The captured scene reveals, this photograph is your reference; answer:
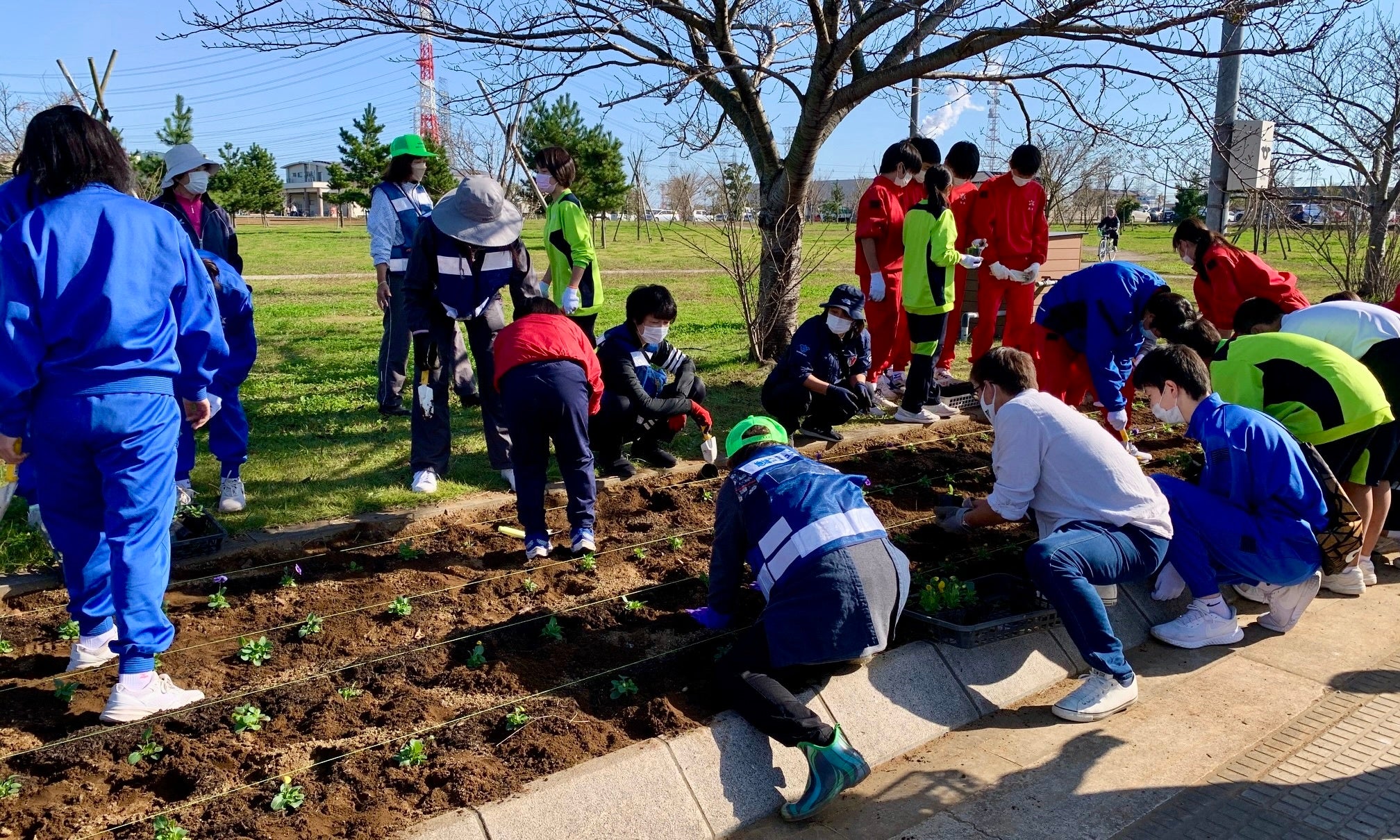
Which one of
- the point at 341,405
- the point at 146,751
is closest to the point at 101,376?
the point at 146,751

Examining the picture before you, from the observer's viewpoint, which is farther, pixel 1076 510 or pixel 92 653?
pixel 1076 510

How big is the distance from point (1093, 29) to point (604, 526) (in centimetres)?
430

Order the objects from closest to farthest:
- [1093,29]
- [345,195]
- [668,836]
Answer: [668,836], [1093,29], [345,195]

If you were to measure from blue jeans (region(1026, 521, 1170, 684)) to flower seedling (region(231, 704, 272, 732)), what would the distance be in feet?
9.01

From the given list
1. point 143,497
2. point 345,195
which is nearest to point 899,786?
point 143,497

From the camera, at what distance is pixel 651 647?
395cm

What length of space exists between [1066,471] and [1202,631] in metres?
1.05

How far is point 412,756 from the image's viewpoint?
3.12m

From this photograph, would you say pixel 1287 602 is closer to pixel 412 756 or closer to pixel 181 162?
pixel 412 756

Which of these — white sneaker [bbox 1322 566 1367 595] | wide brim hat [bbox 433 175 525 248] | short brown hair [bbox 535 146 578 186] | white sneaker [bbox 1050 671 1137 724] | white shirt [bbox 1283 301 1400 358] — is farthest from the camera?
short brown hair [bbox 535 146 578 186]

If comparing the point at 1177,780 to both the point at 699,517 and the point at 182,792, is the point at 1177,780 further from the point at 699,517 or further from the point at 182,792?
the point at 182,792

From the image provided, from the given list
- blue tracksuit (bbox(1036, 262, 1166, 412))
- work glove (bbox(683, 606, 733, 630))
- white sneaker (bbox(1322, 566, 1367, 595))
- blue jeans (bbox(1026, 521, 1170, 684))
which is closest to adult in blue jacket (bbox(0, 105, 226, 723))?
work glove (bbox(683, 606, 733, 630))

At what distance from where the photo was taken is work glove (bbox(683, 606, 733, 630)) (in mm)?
3920

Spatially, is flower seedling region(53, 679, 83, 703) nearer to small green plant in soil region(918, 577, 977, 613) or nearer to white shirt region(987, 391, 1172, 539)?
small green plant in soil region(918, 577, 977, 613)
